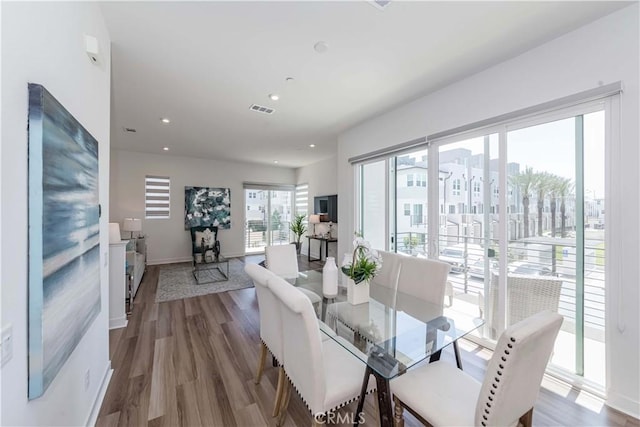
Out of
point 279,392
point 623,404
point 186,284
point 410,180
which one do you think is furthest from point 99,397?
point 410,180

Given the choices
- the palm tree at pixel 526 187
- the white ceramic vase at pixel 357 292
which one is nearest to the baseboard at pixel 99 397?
→ the white ceramic vase at pixel 357 292

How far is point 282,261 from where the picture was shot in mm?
2877

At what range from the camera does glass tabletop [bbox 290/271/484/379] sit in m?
1.39

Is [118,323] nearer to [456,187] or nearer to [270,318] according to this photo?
[270,318]

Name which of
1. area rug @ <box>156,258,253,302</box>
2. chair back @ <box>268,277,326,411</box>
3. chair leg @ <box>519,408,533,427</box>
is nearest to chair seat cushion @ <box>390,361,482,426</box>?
chair leg @ <box>519,408,533,427</box>

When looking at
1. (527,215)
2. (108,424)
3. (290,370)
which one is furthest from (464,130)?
(108,424)

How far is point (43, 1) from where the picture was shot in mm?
1055

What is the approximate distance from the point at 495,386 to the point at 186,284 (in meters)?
4.80

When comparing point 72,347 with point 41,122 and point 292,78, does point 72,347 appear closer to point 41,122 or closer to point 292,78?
point 41,122

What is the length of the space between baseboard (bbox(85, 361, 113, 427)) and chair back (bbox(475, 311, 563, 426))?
2.20 metres

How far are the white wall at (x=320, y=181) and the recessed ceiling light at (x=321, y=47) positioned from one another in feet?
14.4

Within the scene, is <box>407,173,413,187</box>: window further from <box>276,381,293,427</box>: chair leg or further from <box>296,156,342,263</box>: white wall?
<box>296,156,342,263</box>: white wall

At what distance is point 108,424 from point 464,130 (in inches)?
149

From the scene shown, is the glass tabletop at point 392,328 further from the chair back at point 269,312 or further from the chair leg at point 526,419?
the chair leg at point 526,419
